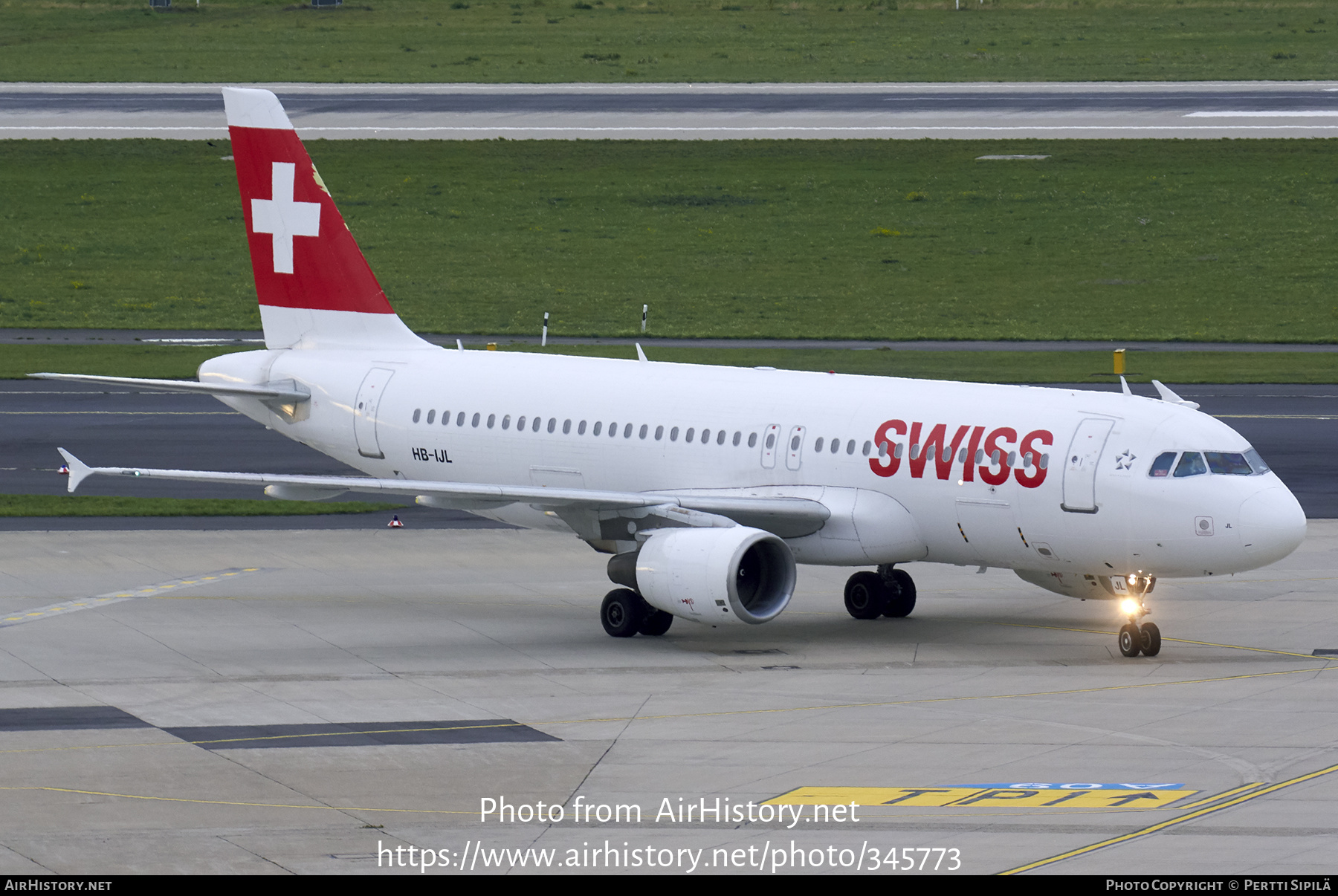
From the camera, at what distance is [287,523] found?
42406 mm

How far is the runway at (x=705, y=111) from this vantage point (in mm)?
96125

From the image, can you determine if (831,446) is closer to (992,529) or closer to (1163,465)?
(992,529)

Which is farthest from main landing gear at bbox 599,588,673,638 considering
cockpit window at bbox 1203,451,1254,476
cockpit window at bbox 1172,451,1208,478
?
cockpit window at bbox 1203,451,1254,476

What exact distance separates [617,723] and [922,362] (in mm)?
36706

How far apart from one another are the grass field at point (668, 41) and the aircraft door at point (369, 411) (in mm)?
78849

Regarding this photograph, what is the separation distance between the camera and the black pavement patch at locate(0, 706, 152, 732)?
25906mm

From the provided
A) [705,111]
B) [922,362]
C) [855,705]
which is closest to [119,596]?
[855,705]

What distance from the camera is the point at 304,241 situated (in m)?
38.4

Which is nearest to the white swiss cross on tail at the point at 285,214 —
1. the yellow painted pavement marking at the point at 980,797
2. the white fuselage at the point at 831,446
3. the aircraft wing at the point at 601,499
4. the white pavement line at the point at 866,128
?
the white fuselage at the point at 831,446

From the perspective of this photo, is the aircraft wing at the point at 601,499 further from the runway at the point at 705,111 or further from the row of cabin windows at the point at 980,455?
the runway at the point at 705,111

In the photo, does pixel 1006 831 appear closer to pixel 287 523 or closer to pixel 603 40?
pixel 287 523

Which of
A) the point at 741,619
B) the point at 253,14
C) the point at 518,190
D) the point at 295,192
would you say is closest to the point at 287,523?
the point at 295,192

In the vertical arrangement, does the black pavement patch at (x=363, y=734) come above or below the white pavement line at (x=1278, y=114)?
below

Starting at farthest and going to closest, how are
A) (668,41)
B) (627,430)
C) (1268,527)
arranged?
(668,41) → (627,430) → (1268,527)
